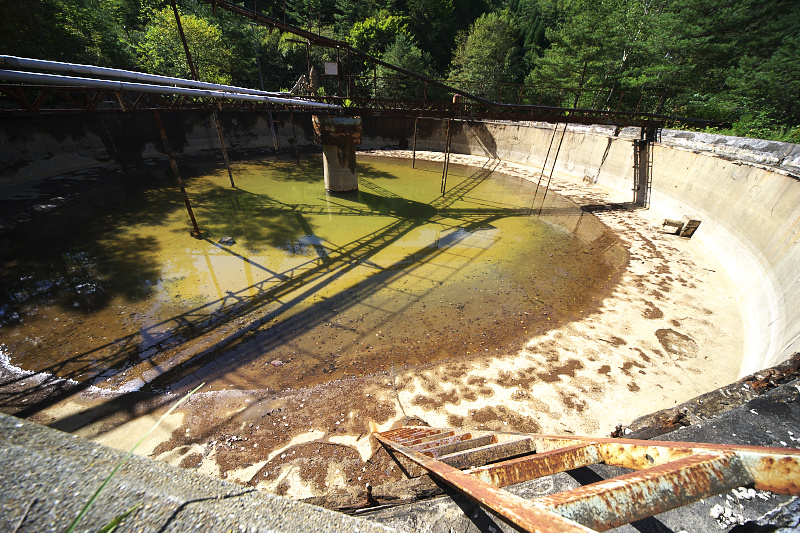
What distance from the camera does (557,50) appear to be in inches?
1044

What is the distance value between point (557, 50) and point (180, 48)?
29.3 metres

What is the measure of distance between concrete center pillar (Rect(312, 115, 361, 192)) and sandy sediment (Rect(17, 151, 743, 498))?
11.7 m

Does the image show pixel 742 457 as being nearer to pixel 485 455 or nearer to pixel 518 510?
pixel 518 510

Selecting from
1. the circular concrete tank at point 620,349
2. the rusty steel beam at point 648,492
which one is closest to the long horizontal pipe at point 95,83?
the circular concrete tank at point 620,349

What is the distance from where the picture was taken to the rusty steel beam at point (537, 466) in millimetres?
1595

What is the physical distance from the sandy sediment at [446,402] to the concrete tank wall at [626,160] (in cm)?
135

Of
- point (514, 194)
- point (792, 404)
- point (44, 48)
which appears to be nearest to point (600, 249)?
point (514, 194)

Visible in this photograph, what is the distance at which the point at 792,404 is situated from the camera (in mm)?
2768

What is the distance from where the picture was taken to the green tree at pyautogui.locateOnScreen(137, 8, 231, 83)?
21688 millimetres

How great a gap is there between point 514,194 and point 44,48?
2710 centimetres

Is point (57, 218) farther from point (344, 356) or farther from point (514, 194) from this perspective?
point (514, 194)

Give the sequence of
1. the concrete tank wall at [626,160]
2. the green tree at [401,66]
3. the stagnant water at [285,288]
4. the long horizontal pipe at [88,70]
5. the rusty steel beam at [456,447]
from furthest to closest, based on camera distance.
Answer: the green tree at [401,66] < the concrete tank wall at [626,160] < the stagnant water at [285,288] < the long horizontal pipe at [88,70] < the rusty steel beam at [456,447]

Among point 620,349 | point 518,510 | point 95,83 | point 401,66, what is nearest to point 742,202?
point 620,349

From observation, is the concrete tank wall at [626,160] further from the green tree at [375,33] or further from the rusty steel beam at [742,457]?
the green tree at [375,33]
